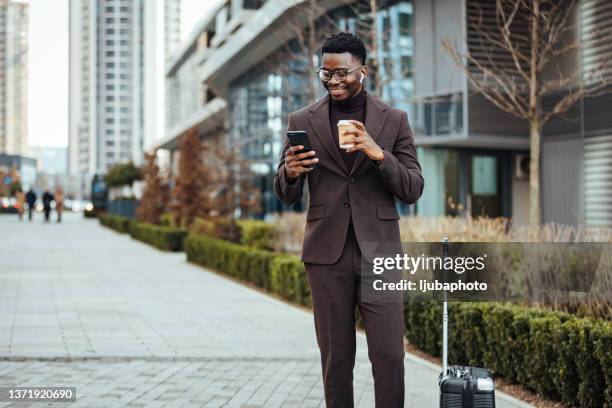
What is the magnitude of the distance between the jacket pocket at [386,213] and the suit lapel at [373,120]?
201 millimetres

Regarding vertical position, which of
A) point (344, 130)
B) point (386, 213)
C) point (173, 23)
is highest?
point (173, 23)

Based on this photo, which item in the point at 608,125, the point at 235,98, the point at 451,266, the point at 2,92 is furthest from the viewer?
the point at 2,92

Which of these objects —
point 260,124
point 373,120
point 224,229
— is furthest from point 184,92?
point 373,120

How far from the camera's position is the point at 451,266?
340 cm

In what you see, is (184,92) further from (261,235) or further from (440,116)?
(261,235)

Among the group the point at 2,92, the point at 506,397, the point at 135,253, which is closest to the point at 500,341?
the point at 506,397

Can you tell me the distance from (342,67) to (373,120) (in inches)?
10.7

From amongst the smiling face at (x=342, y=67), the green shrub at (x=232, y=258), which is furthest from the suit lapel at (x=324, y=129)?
the green shrub at (x=232, y=258)

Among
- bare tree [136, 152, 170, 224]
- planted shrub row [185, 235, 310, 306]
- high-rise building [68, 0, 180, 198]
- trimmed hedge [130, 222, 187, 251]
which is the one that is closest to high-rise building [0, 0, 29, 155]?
high-rise building [68, 0, 180, 198]

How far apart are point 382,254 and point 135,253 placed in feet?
67.5

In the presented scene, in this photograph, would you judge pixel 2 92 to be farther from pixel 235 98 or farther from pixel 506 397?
pixel 506 397

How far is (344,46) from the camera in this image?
139 inches

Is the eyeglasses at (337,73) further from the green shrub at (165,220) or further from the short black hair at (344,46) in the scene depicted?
the green shrub at (165,220)

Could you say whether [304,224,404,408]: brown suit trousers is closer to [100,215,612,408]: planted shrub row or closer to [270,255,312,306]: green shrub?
[100,215,612,408]: planted shrub row
